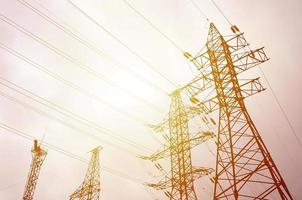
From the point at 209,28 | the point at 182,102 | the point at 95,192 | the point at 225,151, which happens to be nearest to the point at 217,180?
the point at 225,151

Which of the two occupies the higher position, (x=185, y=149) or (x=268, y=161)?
(x=185, y=149)

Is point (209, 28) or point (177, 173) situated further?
point (177, 173)

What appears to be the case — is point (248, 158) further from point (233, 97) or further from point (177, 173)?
point (177, 173)

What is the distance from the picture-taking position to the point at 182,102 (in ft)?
72.9

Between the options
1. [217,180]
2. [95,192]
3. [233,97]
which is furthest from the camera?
[95,192]

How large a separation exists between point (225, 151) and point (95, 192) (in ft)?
67.6

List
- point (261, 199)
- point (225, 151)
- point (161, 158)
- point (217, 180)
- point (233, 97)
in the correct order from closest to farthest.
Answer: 1. point (261, 199)
2. point (217, 180)
3. point (225, 151)
4. point (233, 97)
5. point (161, 158)

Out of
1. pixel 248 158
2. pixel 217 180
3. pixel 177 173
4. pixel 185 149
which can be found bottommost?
→ pixel 217 180

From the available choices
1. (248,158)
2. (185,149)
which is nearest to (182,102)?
(185,149)

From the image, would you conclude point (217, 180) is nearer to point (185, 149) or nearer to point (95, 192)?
point (185, 149)

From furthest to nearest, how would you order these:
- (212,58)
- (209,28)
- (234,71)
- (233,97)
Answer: (209,28) → (212,58) → (234,71) → (233,97)

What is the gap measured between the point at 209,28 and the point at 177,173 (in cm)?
1044

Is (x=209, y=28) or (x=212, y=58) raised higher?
(x=209, y=28)

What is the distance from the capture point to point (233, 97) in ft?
43.4
